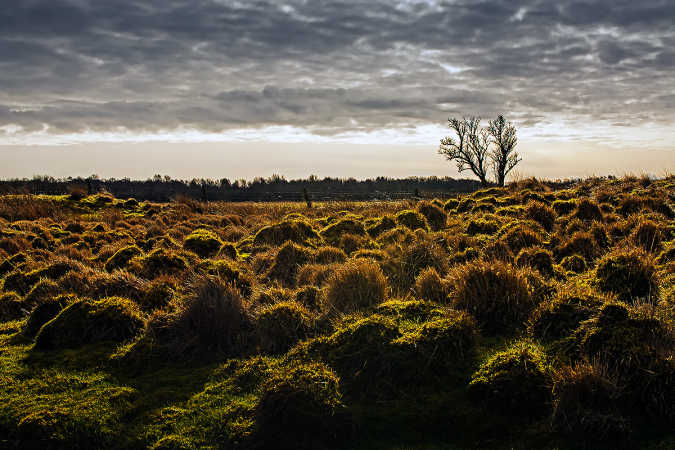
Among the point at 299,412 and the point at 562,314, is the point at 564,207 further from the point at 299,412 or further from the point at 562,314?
the point at 299,412

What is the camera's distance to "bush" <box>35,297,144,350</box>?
6.57m

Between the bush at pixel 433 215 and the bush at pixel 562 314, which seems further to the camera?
the bush at pixel 433 215

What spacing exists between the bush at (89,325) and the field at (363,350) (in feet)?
0.09

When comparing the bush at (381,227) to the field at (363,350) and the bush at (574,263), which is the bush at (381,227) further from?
the bush at (574,263)

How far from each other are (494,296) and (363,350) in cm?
195

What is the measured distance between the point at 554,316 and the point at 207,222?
17495mm

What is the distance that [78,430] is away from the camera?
171 inches

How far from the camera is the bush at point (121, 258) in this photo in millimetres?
10877

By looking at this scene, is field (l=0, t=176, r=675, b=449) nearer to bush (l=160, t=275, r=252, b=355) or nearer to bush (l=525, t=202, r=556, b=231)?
bush (l=160, t=275, r=252, b=355)

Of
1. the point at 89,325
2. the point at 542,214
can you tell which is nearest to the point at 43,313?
the point at 89,325

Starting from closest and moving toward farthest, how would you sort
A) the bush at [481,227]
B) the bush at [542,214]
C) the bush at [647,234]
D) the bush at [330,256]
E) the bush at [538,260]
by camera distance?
the bush at [538,260] → the bush at [647,234] → the bush at [330,256] → the bush at [481,227] → the bush at [542,214]

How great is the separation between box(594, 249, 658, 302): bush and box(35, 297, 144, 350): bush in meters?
6.50

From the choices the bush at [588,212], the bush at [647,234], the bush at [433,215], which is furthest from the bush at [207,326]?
the bush at [588,212]

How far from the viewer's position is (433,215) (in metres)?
14.6
